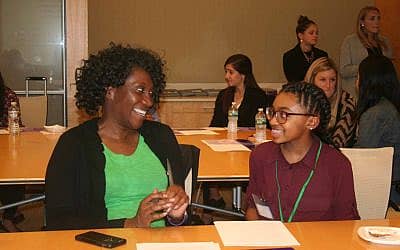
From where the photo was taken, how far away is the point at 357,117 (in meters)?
4.16

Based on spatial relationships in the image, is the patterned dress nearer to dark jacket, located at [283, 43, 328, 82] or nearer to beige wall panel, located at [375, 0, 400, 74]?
dark jacket, located at [283, 43, 328, 82]

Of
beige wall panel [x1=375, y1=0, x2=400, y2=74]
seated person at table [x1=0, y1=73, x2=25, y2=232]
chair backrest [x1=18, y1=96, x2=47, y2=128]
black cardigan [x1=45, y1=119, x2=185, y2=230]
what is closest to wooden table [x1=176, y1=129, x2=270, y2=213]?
black cardigan [x1=45, y1=119, x2=185, y2=230]

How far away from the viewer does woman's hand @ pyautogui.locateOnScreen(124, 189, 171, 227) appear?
80.7 inches

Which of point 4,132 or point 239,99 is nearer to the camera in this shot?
point 4,132

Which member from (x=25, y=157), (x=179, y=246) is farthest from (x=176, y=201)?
(x=25, y=157)

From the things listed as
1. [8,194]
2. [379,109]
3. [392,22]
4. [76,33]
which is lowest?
[8,194]

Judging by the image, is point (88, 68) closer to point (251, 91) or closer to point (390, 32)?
point (251, 91)

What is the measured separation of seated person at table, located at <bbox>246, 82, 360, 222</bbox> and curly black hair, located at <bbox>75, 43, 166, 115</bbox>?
55 centimetres

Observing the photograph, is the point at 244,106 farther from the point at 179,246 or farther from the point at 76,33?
the point at 179,246

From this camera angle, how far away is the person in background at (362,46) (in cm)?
622

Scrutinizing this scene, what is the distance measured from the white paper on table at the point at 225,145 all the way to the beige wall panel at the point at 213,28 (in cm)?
324

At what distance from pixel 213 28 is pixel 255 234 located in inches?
219

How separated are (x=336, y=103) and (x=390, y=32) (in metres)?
3.27

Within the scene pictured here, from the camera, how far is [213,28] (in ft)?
24.1
